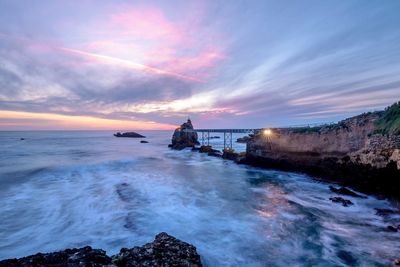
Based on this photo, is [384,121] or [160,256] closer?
[160,256]

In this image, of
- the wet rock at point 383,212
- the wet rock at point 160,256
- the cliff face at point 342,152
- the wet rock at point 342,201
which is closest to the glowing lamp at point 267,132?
the cliff face at point 342,152

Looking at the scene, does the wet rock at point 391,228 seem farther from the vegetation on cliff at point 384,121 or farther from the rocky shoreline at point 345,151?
the vegetation on cliff at point 384,121

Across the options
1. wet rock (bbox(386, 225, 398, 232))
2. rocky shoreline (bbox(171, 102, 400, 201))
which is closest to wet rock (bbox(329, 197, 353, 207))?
rocky shoreline (bbox(171, 102, 400, 201))

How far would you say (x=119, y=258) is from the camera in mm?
7027

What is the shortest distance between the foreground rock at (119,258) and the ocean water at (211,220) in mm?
Answer: 2159

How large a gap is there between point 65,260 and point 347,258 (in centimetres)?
1024

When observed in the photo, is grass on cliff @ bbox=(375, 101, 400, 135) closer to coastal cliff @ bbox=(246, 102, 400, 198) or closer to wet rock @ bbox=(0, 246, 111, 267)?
coastal cliff @ bbox=(246, 102, 400, 198)

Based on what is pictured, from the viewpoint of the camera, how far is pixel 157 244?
8156mm

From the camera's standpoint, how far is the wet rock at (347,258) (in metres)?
8.89

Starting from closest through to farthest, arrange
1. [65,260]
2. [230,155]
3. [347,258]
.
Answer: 1. [65,260]
2. [347,258]
3. [230,155]

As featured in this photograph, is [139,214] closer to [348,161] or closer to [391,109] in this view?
[348,161]

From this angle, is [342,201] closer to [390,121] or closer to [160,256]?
[390,121]

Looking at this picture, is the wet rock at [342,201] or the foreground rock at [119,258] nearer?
the foreground rock at [119,258]

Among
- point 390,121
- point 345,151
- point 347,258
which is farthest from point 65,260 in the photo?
point 345,151
